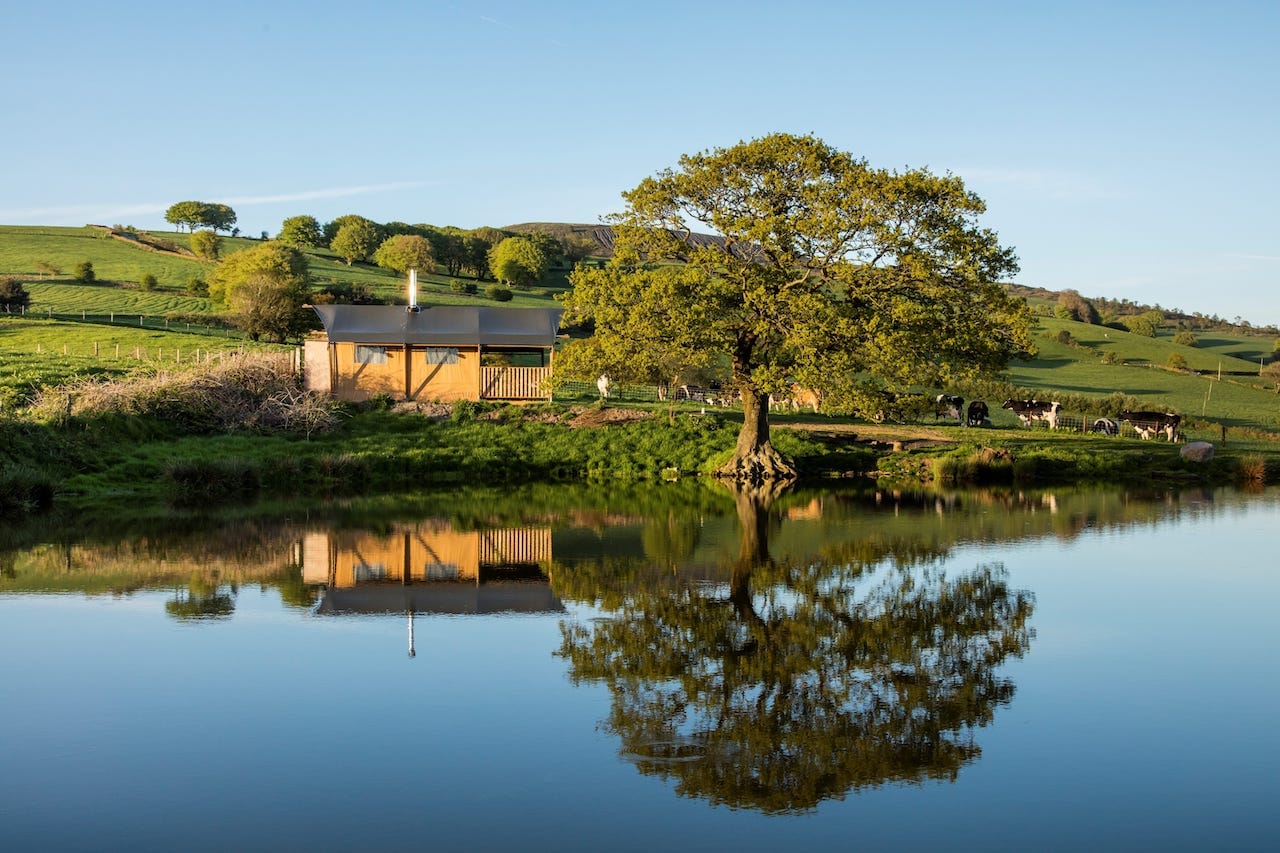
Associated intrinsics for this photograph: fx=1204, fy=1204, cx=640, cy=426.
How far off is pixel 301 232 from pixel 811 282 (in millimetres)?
94451

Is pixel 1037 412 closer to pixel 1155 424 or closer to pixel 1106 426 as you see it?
pixel 1106 426

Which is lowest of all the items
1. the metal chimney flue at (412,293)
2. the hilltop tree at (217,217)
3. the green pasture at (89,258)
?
the metal chimney flue at (412,293)

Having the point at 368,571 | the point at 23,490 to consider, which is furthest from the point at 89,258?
the point at 368,571

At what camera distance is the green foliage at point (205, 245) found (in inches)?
4003

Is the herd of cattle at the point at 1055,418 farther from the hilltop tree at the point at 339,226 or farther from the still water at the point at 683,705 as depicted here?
the hilltop tree at the point at 339,226

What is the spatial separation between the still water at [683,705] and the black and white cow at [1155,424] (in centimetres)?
2351

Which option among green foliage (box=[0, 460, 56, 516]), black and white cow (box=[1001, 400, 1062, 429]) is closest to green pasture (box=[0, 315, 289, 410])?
green foliage (box=[0, 460, 56, 516])

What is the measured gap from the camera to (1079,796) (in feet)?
29.2

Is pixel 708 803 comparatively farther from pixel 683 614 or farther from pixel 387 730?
pixel 683 614

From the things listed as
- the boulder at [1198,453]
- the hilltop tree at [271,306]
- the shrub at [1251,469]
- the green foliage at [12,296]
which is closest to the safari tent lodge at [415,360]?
the hilltop tree at [271,306]

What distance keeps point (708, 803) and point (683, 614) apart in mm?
6456

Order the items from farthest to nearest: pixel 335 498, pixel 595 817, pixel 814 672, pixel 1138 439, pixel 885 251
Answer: pixel 1138 439 < pixel 885 251 < pixel 335 498 < pixel 814 672 < pixel 595 817

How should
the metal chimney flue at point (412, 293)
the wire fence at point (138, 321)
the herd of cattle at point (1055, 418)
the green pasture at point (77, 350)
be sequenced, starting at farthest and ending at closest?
the wire fence at point (138, 321) < the herd of cattle at point (1055, 418) < the metal chimney flue at point (412, 293) < the green pasture at point (77, 350)

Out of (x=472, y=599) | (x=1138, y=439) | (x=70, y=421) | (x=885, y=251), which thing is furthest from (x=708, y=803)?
(x=1138, y=439)
